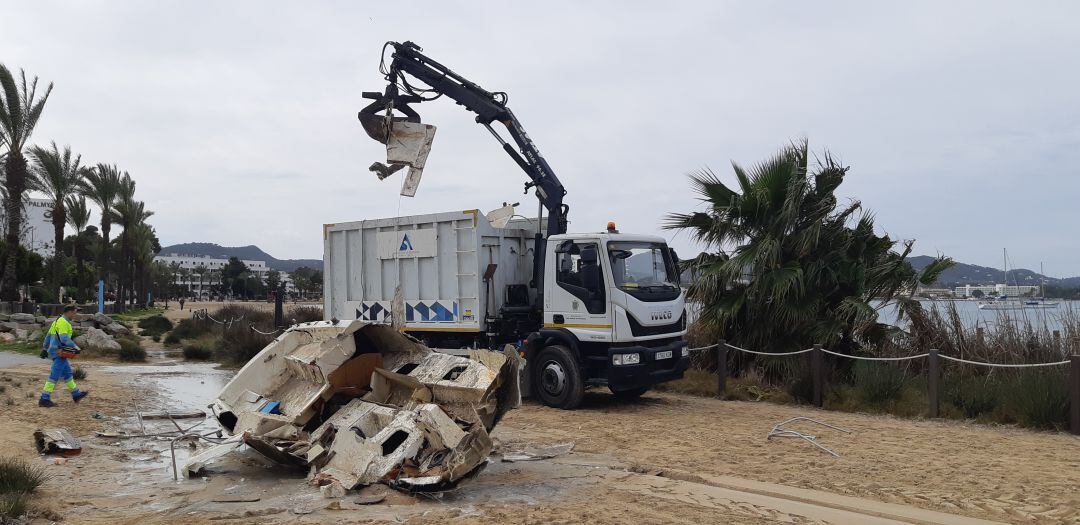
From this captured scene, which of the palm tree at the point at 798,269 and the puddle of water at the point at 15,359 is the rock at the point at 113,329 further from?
the palm tree at the point at 798,269

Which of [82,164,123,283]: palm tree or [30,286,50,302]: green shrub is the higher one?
[82,164,123,283]: palm tree

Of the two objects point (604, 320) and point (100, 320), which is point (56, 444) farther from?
point (100, 320)

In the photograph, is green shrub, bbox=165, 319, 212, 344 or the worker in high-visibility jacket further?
green shrub, bbox=165, 319, 212, 344

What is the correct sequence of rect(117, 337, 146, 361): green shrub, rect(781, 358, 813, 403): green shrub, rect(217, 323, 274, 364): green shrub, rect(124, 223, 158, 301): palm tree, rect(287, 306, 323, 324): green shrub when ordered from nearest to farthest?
rect(781, 358, 813, 403): green shrub < rect(217, 323, 274, 364): green shrub < rect(117, 337, 146, 361): green shrub < rect(287, 306, 323, 324): green shrub < rect(124, 223, 158, 301): palm tree

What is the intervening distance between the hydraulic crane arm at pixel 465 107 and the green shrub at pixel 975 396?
6.20m

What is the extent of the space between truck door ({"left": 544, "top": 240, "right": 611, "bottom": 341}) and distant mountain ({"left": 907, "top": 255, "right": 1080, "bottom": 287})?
5293 millimetres

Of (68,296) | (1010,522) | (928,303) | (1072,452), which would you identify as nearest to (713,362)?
(928,303)

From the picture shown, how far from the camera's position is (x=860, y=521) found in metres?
5.89

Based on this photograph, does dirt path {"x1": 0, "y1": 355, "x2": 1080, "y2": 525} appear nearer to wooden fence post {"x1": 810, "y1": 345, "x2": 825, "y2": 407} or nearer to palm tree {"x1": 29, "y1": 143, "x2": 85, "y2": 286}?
wooden fence post {"x1": 810, "y1": 345, "x2": 825, "y2": 407}

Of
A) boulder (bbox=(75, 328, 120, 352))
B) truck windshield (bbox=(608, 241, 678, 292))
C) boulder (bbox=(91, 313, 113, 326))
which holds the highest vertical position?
truck windshield (bbox=(608, 241, 678, 292))

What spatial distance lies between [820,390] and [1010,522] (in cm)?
609

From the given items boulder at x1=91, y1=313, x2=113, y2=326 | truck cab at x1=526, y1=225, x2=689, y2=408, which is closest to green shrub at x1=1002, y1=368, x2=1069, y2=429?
truck cab at x1=526, y1=225, x2=689, y2=408

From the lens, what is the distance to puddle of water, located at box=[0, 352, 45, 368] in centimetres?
1794

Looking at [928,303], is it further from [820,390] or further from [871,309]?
[820,390]
